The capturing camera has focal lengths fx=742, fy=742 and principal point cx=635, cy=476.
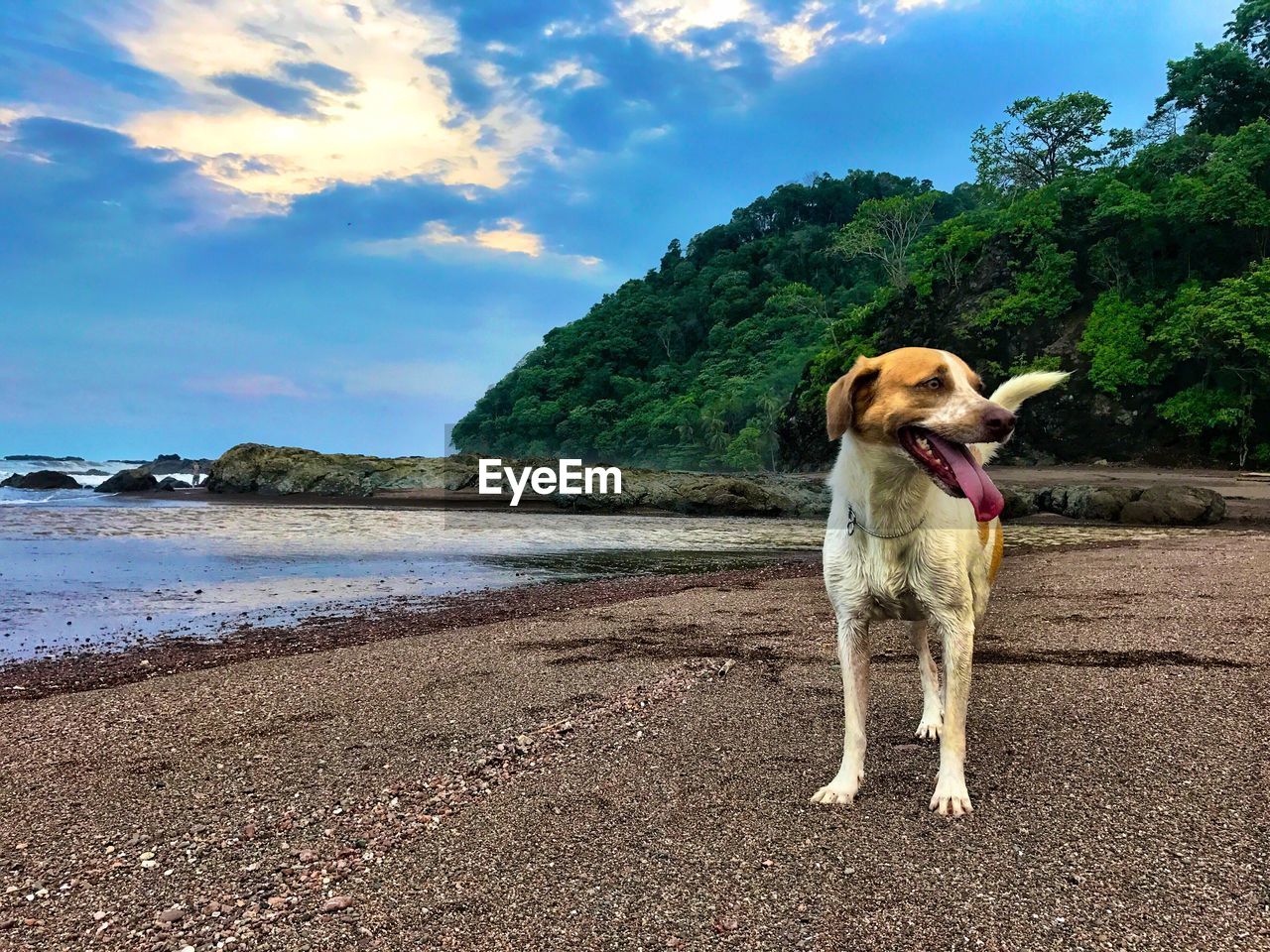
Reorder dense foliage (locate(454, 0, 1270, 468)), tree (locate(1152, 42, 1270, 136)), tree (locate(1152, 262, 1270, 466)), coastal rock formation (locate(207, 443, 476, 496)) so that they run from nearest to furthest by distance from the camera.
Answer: tree (locate(1152, 262, 1270, 466)), dense foliage (locate(454, 0, 1270, 468)), tree (locate(1152, 42, 1270, 136)), coastal rock formation (locate(207, 443, 476, 496))

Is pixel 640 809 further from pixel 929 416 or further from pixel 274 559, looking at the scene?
pixel 274 559

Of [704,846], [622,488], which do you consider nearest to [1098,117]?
[622,488]

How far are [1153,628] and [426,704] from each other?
21.4ft

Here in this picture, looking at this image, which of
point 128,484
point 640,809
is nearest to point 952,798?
point 640,809

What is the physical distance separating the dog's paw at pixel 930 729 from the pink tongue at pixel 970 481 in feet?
5.66

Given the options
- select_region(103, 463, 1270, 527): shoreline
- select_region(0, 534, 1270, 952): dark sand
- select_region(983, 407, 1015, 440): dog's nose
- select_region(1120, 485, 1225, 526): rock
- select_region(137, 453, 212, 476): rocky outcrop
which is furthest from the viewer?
select_region(137, 453, 212, 476): rocky outcrop

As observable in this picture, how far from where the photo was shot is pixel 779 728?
4613 millimetres

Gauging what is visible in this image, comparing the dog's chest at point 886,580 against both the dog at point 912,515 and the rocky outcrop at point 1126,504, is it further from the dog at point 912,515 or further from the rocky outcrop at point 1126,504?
the rocky outcrop at point 1126,504


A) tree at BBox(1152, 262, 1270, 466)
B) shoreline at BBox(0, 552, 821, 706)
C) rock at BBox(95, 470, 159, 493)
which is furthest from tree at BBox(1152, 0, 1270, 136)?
rock at BBox(95, 470, 159, 493)

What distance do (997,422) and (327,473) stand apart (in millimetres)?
50755

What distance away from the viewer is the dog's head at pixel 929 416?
3016 mm

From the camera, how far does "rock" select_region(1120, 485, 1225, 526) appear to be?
24.4 m

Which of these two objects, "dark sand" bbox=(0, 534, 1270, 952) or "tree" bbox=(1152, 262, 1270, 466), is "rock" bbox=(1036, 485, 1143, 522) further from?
"dark sand" bbox=(0, 534, 1270, 952)

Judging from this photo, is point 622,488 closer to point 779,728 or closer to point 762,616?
point 762,616
